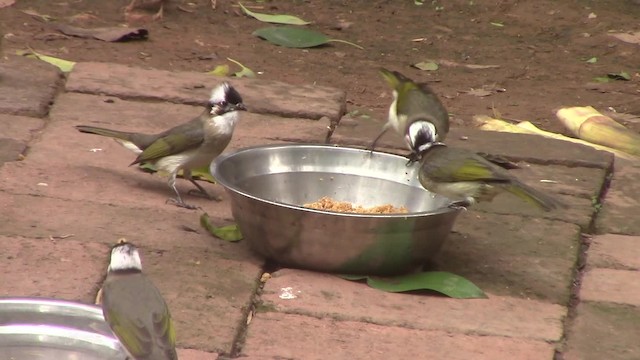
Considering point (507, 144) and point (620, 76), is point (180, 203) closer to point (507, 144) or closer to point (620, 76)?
point (507, 144)

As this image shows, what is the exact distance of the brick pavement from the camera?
439 cm

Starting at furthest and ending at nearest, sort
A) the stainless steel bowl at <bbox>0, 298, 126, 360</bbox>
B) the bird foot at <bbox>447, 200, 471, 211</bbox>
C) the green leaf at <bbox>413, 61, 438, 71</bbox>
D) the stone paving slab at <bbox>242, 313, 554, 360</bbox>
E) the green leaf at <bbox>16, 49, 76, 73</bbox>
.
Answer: the green leaf at <bbox>413, 61, 438, 71</bbox> → the green leaf at <bbox>16, 49, 76, 73</bbox> → the bird foot at <bbox>447, 200, 471, 211</bbox> → the stone paving slab at <bbox>242, 313, 554, 360</bbox> → the stainless steel bowl at <bbox>0, 298, 126, 360</bbox>

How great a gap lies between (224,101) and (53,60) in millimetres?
2209

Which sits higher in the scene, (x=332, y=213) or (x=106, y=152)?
(x=332, y=213)

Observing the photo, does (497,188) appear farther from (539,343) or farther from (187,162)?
(187,162)

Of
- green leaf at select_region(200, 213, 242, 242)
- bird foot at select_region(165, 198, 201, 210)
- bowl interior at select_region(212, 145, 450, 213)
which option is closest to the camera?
green leaf at select_region(200, 213, 242, 242)

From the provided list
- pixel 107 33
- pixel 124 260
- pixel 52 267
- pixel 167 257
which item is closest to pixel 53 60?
pixel 107 33

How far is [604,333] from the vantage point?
15.0ft

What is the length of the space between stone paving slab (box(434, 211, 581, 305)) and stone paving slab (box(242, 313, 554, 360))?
601 millimetres

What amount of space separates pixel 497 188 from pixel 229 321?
1522 millimetres

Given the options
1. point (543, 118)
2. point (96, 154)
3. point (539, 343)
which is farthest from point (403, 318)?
Answer: point (543, 118)

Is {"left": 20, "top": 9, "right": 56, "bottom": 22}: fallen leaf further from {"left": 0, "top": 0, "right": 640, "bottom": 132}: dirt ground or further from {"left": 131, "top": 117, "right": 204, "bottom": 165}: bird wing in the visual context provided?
{"left": 131, "top": 117, "right": 204, "bottom": 165}: bird wing

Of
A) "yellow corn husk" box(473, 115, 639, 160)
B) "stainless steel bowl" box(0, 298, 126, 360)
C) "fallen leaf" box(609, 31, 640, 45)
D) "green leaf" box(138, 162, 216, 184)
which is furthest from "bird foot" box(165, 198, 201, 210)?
"fallen leaf" box(609, 31, 640, 45)

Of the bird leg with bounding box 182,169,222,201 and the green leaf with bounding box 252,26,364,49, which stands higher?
the bird leg with bounding box 182,169,222,201
